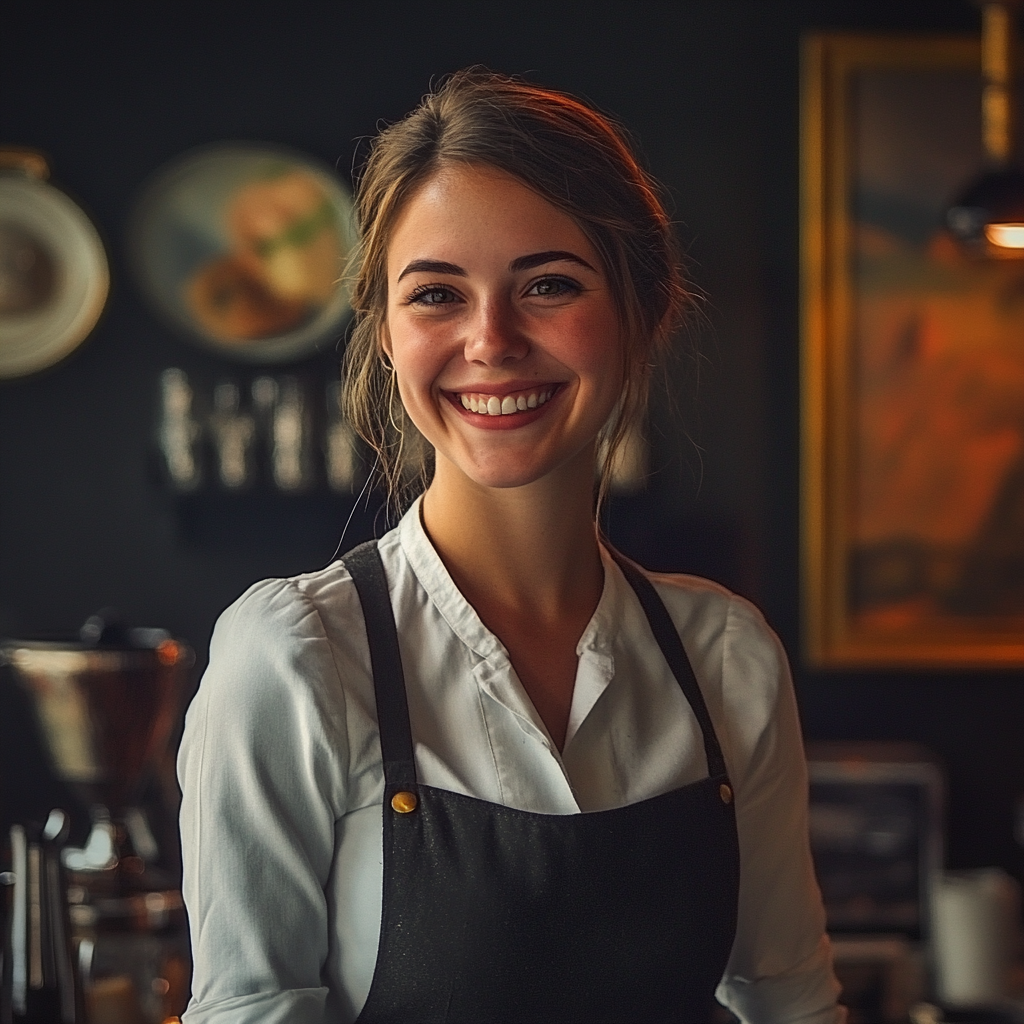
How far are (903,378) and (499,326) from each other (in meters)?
2.84

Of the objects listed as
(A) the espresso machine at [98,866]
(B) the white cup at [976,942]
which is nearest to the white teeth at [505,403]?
(A) the espresso machine at [98,866]

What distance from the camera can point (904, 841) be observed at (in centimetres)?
328

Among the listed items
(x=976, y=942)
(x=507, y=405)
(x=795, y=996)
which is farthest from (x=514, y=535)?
(x=976, y=942)

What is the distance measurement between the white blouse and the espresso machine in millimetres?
827

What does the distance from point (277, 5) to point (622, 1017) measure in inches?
124

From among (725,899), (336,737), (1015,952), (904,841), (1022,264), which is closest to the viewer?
(336,737)

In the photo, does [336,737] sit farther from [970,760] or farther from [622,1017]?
[970,760]

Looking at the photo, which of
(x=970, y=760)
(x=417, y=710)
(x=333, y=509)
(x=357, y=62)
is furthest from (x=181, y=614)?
(x=417, y=710)

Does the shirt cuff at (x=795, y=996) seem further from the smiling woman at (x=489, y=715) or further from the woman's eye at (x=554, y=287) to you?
the woman's eye at (x=554, y=287)

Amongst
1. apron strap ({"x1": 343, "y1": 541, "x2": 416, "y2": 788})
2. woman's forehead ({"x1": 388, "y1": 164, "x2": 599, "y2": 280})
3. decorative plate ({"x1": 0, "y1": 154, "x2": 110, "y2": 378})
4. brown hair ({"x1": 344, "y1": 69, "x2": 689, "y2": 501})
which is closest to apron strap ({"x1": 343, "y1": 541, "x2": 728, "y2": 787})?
apron strap ({"x1": 343, "y1": 541, "x2": 416, "y2": 788})

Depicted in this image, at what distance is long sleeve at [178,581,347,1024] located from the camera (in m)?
1.00

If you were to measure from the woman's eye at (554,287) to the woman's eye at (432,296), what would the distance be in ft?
0.18

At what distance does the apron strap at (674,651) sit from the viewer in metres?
1.17

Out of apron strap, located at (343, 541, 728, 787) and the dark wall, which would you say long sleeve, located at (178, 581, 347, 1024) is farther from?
the dark wall
